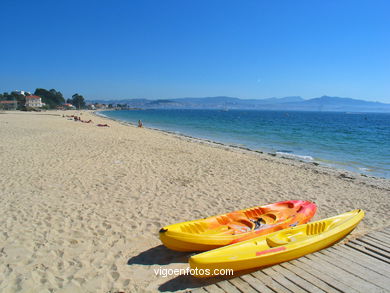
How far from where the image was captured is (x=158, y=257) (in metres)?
3.98

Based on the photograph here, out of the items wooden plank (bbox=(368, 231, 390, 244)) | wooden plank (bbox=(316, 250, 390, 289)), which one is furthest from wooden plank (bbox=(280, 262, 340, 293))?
wooden plank (bbox=(368, 231, 390, 244))

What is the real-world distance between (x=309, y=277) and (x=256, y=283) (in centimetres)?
71

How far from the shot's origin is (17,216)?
512 cm

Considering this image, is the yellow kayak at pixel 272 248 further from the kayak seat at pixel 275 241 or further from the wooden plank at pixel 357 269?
the wooden plank at pixel 357 269

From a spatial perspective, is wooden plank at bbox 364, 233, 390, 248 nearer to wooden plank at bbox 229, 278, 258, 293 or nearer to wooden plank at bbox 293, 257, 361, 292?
wooden plank at bbox 293, 257, 361, 292

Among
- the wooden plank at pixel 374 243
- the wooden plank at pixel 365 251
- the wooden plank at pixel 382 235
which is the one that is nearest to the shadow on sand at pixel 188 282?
the wooden plank at pixel 365 251

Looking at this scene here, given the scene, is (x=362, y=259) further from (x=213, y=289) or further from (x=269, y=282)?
(x=213, y=289)

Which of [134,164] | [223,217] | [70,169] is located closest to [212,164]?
[134,164]

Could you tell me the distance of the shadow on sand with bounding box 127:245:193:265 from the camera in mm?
3846

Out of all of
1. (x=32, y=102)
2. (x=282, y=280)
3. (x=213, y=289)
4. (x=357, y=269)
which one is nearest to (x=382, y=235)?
(x=357, y=269)

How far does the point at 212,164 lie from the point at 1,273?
7.94 metres

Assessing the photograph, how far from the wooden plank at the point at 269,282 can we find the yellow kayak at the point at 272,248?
0.10 meters

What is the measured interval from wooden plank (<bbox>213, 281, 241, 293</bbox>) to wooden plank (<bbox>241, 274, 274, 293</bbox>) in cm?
22

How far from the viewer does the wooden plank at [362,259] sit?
3.65m
